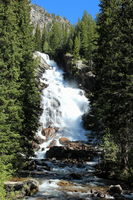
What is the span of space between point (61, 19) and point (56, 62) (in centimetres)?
12053

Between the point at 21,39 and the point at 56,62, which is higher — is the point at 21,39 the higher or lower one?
the lower one

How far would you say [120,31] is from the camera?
22578 millimetres

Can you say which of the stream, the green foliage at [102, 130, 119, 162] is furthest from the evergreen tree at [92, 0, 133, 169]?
the stream

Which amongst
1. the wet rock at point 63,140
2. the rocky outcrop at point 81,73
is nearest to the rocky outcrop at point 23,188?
the wet rock at point 63,140

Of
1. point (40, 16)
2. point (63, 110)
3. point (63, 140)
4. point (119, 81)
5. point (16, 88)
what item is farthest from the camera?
point (40, 16)

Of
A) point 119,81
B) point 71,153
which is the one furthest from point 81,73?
point 119,81

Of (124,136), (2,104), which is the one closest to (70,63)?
(124,136)

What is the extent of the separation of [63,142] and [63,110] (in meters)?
11.4

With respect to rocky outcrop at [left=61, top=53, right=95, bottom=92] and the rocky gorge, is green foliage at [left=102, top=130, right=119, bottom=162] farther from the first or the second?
rocky outcrop at [left=61, top=53, right=95, bottom=92]

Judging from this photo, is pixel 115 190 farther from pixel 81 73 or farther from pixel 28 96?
pixel 81 73

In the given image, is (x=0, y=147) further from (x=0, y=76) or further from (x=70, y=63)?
(x=70, y=63)

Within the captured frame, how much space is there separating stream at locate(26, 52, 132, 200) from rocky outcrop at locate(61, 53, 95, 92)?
5.93 feet

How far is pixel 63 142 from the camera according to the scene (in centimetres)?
4162

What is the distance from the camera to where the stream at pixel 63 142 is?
18.0m
